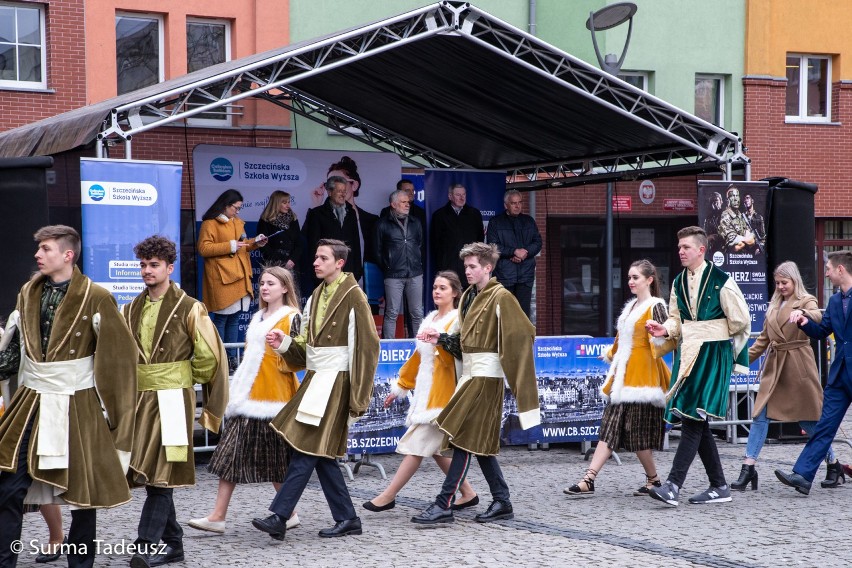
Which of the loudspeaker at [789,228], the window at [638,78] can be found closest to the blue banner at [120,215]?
the loudspeaker at [789,228]

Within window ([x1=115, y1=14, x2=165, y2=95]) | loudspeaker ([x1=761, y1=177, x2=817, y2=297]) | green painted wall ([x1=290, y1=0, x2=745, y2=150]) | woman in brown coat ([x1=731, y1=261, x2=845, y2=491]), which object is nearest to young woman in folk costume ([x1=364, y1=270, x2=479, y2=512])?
Answer: woman in brown coat ([x1=731, y1=261, x2=845, y2=491])

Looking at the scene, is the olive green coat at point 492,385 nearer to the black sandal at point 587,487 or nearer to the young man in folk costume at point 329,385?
the young man in folk costume at point 329,385

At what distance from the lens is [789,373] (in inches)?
399

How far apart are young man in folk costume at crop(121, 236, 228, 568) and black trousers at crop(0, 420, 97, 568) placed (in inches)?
18.3

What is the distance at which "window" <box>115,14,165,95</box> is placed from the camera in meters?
19.1

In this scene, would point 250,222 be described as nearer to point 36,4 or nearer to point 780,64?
point 36,4

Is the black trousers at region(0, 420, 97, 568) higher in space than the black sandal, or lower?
higher

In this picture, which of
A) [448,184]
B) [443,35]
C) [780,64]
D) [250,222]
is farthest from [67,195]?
[780,64]

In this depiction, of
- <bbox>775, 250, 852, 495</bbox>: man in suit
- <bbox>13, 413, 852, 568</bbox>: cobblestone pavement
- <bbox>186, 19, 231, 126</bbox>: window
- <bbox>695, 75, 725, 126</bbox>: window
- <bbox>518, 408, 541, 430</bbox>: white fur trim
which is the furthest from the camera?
<bbox>695, 75, 725, 126</bbox>: window

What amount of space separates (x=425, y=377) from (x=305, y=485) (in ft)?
4.61

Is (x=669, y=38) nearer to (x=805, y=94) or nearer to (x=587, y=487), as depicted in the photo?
(x=805, y=94)

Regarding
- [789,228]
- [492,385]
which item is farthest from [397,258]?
[492,385]

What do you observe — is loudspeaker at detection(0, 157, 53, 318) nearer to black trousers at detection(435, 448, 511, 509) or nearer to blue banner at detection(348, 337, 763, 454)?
black trousers at detection(435, 448, 511, 509)

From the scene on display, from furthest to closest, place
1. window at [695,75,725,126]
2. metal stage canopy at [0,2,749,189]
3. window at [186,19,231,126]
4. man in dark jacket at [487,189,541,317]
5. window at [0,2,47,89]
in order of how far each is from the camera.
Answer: window at [695,75,725,126]
window at [186,19,231,126]
window at [0,2,47,89]
man in dark jacket at [487,189,541,317]
metal stage canopy at [0,2,749,189]
